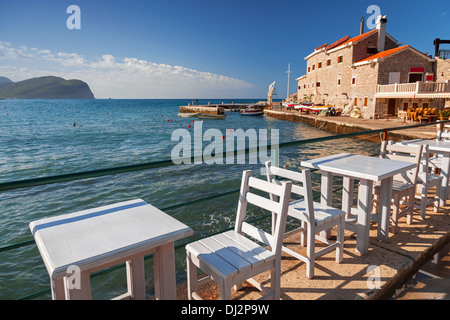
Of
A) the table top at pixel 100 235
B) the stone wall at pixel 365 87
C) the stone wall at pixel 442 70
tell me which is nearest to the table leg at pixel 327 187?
the table top at pixel 100 235

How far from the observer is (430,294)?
2.22 meters

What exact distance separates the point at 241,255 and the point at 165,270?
51cm

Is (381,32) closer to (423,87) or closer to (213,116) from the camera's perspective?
(423,87)

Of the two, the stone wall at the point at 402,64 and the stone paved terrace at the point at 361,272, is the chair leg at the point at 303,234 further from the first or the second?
the stone wall at the point at 402,64

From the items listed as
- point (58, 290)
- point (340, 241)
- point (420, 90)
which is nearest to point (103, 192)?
point (340, 241)

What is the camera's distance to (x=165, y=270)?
1480 mm

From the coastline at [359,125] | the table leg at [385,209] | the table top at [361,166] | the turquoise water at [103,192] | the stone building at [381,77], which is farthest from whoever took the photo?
the stone building at [381,77]

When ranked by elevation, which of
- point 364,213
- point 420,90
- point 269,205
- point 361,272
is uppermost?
point 420,90

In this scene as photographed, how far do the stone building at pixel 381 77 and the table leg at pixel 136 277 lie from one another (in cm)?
2402

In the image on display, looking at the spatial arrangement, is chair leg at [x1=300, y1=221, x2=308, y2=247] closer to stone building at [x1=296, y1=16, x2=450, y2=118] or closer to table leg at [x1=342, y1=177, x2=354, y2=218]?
table leg at [x1=342, y1=177, x2=354, y2=218]

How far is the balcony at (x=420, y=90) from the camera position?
20.3m

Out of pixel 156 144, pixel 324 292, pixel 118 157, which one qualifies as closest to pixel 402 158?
pixel 324 292
